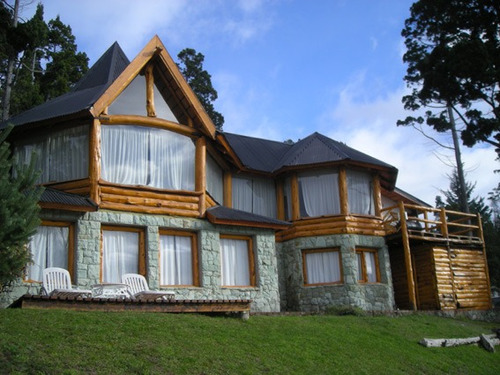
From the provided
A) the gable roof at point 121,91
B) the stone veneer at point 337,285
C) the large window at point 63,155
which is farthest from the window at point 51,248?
the stone veneer at point 337,285

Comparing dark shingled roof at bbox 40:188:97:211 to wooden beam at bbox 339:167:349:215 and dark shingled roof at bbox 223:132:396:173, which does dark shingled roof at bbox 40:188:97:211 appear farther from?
wooden beam at bbox 339:167:349:215

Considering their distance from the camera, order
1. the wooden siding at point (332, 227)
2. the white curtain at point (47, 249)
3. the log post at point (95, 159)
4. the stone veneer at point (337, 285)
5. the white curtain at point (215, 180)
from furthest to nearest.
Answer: the wooden siding at point (332, 227) → the stone veneer at point (337, 285) → the white curtain at point (215, 180) → the log post at point (95, 159) → the white curtain at point (47, 249)

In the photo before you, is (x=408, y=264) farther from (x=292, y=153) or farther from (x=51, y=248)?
(x=51, y=248)

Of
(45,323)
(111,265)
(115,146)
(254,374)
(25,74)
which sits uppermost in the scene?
(25,74)

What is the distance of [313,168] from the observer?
82.9 ft

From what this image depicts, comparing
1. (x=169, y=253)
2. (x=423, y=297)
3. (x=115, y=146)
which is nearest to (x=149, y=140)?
(x=115, y=146)

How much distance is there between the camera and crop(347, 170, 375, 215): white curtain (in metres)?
25.2

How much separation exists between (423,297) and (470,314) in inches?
78.0

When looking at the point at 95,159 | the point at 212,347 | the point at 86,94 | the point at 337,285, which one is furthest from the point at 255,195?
the point at 212,347

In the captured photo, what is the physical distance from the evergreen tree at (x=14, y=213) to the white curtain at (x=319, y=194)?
551 inches

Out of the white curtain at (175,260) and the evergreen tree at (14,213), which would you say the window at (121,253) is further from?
the evergreen tree at (14,213)

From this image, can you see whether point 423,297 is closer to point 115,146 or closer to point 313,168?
point 313,168

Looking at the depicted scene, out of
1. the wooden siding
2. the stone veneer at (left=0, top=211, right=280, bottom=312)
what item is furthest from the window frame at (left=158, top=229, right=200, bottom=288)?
the wooden siding

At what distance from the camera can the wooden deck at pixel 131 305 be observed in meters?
13.4
